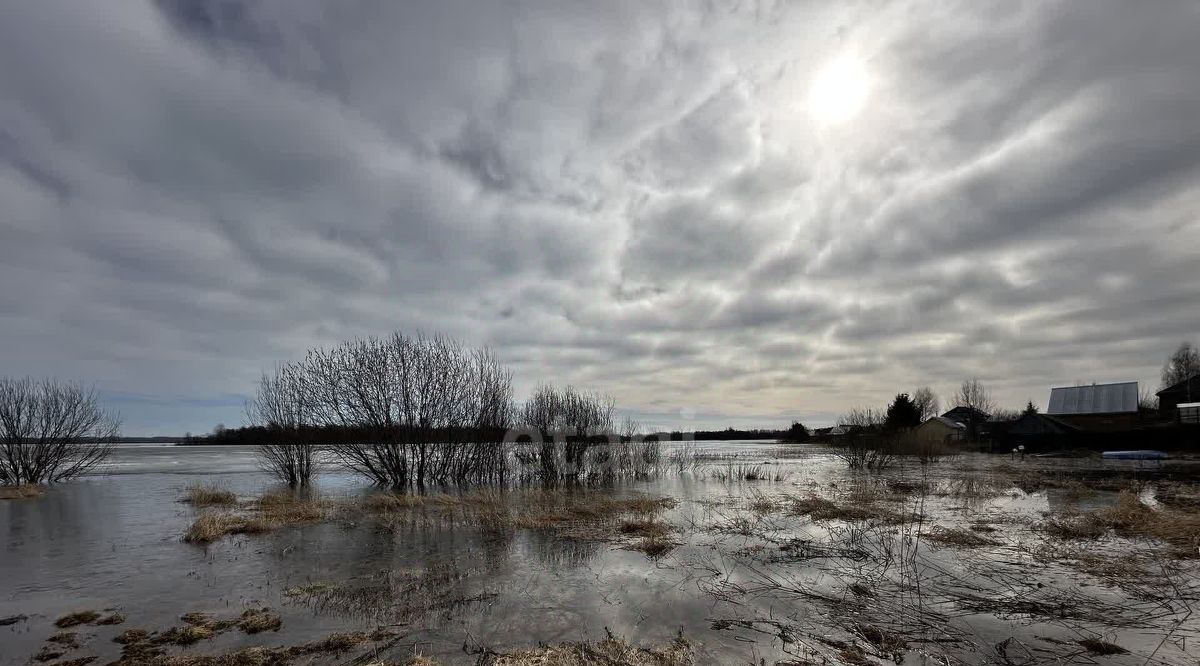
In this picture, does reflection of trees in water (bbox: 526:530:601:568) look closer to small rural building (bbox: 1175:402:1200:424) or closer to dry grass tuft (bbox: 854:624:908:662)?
dry grass tuft (bbox: 854:624:908:662)

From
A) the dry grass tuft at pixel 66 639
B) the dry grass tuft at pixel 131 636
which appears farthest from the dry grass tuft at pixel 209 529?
the dry grass tuft at pixel 131 636

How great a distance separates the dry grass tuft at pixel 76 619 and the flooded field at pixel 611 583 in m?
0.03

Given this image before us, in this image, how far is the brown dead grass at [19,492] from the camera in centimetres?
2112

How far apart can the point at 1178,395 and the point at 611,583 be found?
230ft

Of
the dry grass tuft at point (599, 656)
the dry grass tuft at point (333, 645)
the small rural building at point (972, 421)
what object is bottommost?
the small rural building at point (972, 421)

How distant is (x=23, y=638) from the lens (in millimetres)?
6461

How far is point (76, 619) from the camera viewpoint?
7.04 metres

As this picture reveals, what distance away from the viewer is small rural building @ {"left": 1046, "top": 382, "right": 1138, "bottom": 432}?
5547 centimetres

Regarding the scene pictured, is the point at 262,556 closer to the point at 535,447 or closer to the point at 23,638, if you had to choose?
the point at 23,638

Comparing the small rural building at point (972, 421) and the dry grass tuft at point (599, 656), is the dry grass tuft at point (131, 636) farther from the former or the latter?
the small rural building at point (972, 421)

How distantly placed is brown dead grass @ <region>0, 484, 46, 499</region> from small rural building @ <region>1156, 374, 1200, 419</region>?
80337 millimetres

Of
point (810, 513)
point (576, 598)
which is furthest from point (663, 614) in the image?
point (810, 513)

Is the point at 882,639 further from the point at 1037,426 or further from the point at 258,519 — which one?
the point at 1037,426

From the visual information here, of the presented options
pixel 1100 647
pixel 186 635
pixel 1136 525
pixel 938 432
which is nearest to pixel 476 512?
pixel 186 635
